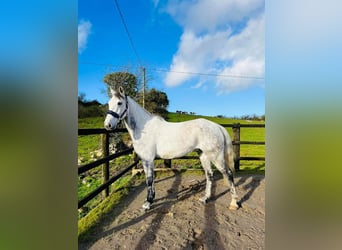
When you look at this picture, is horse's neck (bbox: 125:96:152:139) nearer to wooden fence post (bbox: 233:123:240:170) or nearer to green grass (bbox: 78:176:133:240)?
green grass (bbox: 78:176:133:240)

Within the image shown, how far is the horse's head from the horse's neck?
0.32 ft

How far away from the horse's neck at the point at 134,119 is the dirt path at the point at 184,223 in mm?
838

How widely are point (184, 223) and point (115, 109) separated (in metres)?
1.25

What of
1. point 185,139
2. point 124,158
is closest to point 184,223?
point 185,139

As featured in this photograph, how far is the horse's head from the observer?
206cm

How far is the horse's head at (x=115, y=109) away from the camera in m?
2.06

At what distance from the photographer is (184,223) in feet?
6.32

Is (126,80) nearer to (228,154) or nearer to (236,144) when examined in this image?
(236,144)

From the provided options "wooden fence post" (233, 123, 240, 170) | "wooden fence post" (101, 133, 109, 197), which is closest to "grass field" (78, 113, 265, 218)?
"wooden fence post" (233, 123, 240, 170)
